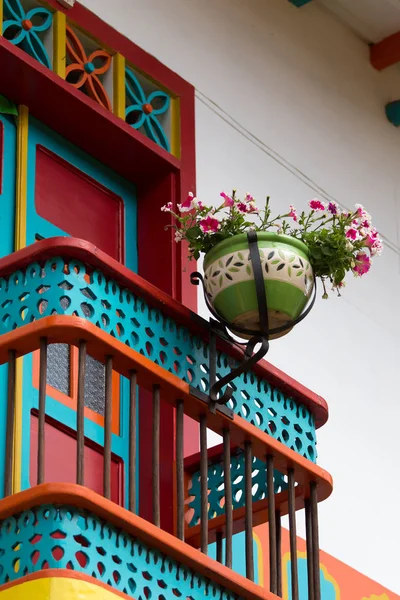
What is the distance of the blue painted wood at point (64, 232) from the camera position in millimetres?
6523

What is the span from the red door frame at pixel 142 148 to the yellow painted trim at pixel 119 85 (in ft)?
0.14

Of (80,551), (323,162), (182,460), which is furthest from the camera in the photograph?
(323,162)

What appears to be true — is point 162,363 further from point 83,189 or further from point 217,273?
point 83,189

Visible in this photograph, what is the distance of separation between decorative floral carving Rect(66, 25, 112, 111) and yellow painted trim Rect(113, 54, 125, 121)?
36 millimetres

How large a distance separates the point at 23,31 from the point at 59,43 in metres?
0.16

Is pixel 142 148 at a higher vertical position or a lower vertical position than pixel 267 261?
higher

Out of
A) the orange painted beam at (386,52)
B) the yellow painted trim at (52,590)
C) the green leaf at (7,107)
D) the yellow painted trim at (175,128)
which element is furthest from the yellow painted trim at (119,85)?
the yellow painted trim at (52,590)

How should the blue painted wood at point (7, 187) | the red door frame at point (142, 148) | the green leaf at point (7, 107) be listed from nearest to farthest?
the blue painted wood at point (7, 187), the red door frame at point (142, 148), the green leaf at point (7, 107)

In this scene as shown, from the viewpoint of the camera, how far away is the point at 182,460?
582cm

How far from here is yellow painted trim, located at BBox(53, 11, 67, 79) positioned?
7.06 metres

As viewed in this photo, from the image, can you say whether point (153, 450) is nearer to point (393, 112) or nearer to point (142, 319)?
point (142, 319)

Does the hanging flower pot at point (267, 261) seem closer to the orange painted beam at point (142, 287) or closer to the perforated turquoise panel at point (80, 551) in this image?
the orange painted beam at point (142, 287)

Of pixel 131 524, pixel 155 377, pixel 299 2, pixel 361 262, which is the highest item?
→ pixel 299 2

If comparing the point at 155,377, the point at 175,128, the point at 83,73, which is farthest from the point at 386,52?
the point at 155,377
